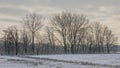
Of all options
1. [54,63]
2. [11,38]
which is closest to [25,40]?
[11,38]

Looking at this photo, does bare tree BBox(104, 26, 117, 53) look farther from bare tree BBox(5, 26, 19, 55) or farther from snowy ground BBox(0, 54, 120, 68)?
snowy ground BBox(0, 54, 120, 68)

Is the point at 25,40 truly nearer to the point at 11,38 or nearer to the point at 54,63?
the point at 11,38

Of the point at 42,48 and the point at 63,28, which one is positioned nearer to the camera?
the point at 63,28

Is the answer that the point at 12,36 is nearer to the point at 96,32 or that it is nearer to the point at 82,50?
the point at 82,50

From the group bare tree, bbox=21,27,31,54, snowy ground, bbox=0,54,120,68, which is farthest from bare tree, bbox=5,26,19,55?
snowy ground, bbox=0,54,120,68

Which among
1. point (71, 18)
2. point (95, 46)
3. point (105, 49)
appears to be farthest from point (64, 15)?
point (105, 49)

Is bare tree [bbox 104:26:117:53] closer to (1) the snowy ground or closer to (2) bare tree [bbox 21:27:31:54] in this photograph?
(2) bare tree [bbox 21:27:31:54]

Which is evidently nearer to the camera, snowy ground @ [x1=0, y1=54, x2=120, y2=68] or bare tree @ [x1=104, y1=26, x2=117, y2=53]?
snowy ground @ [x1=0, y1=54, x2=120, y2=68]

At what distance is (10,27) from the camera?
115062 millimetres

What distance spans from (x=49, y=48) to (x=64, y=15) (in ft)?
59.9

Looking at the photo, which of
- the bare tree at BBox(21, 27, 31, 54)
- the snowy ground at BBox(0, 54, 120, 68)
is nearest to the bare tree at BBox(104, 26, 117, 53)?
the bare tree at BBox(21, 27, 31, 54)

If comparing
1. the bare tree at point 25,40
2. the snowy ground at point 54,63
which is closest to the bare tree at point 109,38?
the bare tree at point 25,40

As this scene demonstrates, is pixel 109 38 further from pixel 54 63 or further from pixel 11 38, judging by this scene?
pixel 54 63

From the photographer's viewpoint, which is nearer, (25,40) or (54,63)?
(54,63)
